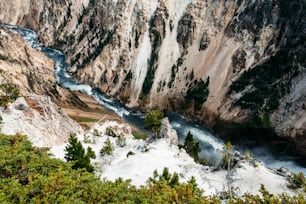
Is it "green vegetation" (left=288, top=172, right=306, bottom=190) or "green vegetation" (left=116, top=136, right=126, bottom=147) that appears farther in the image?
"green vegetation" (left=116, top=136, right=126, bottom=147)

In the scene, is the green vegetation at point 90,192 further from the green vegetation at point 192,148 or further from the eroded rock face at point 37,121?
the green vegetation at point 192,148

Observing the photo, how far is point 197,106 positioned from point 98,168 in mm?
53520

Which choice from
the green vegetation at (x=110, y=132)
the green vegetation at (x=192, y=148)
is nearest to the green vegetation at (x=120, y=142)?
the green vegetation at (x=110, y=132)

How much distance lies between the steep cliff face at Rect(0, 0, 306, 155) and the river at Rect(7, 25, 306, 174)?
3.14m

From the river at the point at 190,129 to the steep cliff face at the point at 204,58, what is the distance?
3.14 metres

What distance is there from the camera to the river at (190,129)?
83062 mm

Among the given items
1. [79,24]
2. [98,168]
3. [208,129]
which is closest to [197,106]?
[208,129]

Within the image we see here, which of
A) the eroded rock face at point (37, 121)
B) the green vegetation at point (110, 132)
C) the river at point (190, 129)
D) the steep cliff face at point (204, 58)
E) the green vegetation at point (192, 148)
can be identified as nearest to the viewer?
the eroded rock face at point (37, 121)

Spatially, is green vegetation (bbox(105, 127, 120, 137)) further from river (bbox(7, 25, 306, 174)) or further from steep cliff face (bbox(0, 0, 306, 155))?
steep cliff face (bbox(0, 0, 306, 155))

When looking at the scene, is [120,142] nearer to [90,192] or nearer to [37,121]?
[37,121]

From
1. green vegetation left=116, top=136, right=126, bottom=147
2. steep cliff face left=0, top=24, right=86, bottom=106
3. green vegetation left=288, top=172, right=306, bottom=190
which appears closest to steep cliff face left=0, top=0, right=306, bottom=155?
steep cliff face left=0, top=24, right=86, bottom=106

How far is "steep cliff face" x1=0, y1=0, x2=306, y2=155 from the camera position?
302ft

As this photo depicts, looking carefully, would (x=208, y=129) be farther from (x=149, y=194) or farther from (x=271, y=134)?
(x=149, y=194)

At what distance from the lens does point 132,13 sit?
131000 millimetres
